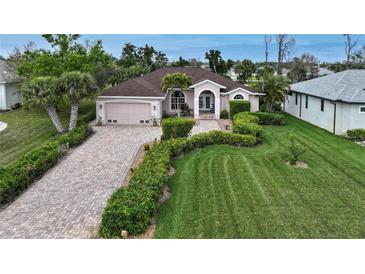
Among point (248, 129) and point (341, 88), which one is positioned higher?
point (341, 88)

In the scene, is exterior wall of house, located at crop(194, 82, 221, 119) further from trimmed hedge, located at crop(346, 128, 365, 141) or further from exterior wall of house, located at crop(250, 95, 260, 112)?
trimmed hedge, located at crop(346, 128, 365, 141)

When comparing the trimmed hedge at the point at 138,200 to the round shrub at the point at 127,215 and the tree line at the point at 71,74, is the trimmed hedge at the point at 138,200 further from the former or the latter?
the tree line at the point at 71,74

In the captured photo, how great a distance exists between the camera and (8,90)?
2919 centimetres

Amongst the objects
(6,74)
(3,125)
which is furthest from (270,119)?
(6,74)

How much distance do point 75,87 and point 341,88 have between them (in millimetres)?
15938

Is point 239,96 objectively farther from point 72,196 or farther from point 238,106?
point 72,196

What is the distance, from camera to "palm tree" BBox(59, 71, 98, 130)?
21406mm

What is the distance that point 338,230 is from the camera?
913 cm

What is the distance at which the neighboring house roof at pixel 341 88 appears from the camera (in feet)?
67.4

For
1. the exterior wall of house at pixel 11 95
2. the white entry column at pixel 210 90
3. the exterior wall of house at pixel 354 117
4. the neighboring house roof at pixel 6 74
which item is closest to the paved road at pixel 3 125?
the exterior wall of house at pixel 11 95

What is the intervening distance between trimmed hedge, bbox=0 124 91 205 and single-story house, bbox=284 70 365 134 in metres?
15.1

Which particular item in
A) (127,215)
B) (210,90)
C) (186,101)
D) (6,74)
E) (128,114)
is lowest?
(127,215)

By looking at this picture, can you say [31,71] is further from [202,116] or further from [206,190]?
[206,190]

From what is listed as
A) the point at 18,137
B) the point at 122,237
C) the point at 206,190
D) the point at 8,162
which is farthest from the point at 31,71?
the point at 122,237
